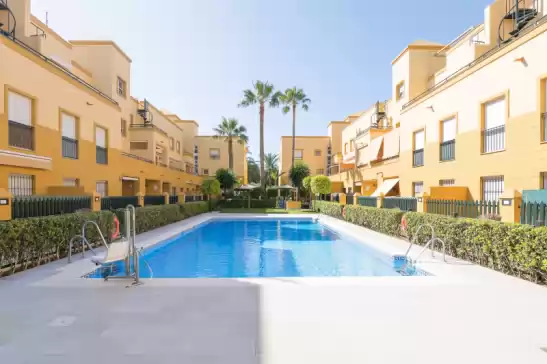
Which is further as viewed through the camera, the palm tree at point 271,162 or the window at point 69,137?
the palm tree at point 271,162

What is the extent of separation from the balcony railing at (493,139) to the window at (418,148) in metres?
4.49

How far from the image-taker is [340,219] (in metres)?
21.9

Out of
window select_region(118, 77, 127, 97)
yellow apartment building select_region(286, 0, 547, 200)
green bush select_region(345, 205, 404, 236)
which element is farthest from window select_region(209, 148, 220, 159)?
green bush select_region(345, 205, 404, 236)

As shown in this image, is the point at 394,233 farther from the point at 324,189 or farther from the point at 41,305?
the point at 324,189

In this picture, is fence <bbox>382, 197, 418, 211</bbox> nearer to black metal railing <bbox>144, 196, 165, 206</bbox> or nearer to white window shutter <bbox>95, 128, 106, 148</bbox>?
black metal railing <bbox>144, 196, 165, 206</bbox>

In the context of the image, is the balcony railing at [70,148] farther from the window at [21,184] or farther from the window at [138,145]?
the window at [138,145]

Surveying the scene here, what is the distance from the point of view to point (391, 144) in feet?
67.7

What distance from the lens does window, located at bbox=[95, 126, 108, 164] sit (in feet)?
52.5

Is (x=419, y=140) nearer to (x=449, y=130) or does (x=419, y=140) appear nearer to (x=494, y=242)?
(x=449, y=130)

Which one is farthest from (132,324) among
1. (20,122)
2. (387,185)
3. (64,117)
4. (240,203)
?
(240,203)

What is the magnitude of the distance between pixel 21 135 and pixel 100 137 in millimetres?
5509

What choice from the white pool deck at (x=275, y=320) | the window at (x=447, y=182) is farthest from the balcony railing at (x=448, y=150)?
the white pool deck at (x=275, y=320)

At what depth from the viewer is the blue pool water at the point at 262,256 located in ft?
29.2

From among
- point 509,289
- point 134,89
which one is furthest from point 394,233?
point 134,89
